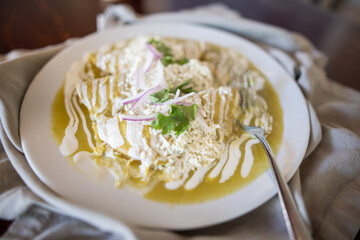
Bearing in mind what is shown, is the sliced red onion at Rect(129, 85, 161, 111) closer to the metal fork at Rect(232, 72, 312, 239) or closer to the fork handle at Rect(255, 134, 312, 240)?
the metal fork at Rect(232, 72, 312, 239)

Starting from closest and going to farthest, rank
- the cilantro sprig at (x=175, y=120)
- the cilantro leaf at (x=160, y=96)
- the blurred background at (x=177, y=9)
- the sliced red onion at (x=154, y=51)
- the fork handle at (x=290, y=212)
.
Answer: the fork handle at (x=290, y=212)
the cilantro sprig at (x=175, y=120)
the cilantro leaf at (x=160, y=96)
the sliced red onion at (x=154, y=51)
the blurred background at (x=177, y=9)

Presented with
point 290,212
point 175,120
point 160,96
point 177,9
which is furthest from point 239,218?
point 177,9

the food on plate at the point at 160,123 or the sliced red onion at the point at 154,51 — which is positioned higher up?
the sliced red onion at the point at 154,51

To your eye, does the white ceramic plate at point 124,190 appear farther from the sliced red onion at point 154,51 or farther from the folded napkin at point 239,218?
the sliced red onion at point 154,51

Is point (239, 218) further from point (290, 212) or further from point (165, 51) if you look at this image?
point (165, 51)

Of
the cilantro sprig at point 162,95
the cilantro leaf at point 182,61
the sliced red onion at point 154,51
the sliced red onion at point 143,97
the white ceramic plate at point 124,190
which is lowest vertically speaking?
the white ceramic plate at point 124,190

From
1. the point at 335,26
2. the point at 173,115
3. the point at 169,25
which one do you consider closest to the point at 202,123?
the point at 173,115

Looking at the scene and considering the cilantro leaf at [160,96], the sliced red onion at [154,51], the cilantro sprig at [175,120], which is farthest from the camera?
the sliced red onion at [154,51]

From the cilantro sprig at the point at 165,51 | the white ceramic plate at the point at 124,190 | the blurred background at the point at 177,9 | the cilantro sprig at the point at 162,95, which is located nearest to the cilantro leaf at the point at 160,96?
the cilantro sprig at the point at 162,95

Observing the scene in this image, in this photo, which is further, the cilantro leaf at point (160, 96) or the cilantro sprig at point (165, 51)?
the cilantro sprig at point (165, 51)
